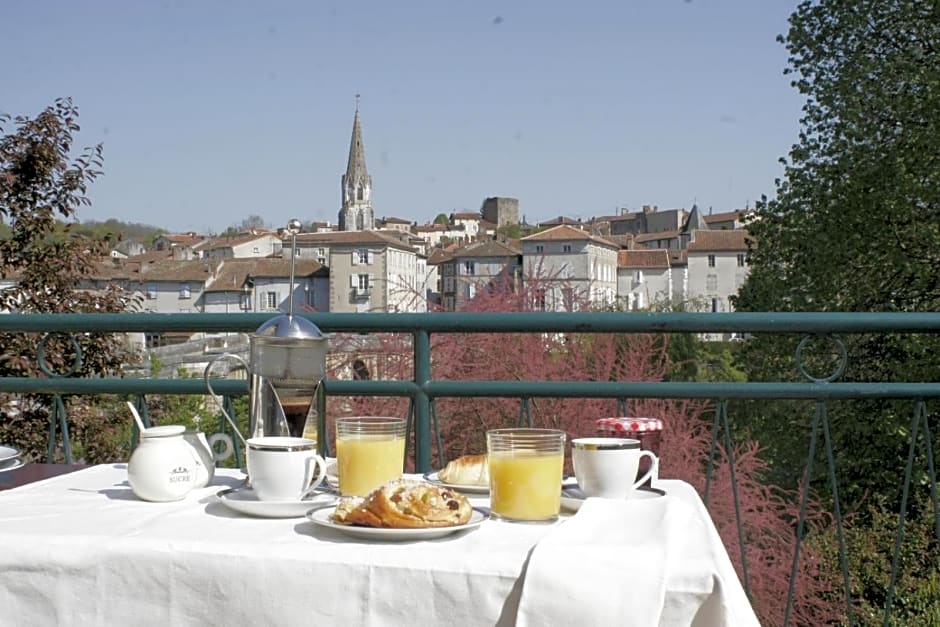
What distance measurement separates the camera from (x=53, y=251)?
9.01 metres

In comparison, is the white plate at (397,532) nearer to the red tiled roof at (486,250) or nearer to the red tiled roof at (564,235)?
the red tiled roof at (486,250)

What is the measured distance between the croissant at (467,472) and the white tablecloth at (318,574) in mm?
249

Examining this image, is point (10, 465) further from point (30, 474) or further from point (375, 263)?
point (375, 263)

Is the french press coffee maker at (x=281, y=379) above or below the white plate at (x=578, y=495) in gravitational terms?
above

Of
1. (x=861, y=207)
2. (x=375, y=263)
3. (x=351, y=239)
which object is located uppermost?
(x=351, y=239)

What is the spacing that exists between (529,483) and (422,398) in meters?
1.30

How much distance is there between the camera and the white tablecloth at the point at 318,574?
1.25 m

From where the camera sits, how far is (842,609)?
9.34 meters

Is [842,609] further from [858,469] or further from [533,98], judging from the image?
[533,98]

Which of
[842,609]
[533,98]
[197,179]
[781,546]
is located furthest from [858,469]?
[533,98]

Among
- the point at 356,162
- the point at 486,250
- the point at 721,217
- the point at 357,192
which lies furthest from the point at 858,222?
the point at 721,217

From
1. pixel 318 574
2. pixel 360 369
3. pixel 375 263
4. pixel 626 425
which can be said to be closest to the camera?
pixel 318 574

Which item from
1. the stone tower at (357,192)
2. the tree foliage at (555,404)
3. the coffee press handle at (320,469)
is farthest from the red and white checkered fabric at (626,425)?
the stone tower at (357,192)

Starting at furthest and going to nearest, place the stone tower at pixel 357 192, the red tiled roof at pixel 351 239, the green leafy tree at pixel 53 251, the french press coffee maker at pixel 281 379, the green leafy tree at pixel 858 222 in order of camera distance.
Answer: the stone tower at pixel 357 192
the red tiled roof at pixel 351 239
the green leafy tree at pixel 858 222
the green leafy tree at pixel 53 251
the french press coffee maker at pixel 281 379
